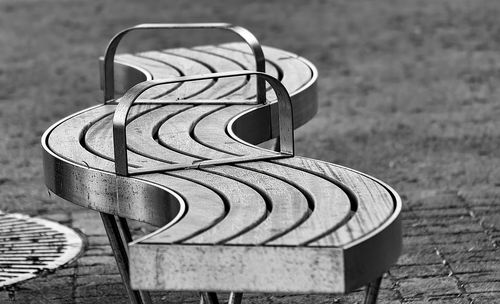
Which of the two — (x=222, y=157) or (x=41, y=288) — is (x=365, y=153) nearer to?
(x=41, y=288)

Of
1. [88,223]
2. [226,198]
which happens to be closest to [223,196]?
[226,198]

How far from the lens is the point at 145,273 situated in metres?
2.69

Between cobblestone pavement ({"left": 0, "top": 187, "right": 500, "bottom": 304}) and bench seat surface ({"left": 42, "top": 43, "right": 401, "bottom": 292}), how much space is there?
80 centimetres

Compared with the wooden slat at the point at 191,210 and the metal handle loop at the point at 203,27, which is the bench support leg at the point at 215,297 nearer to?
the wooden slat at the point at 191,210

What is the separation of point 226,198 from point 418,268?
83.4 inches

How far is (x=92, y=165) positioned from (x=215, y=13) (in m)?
9.51

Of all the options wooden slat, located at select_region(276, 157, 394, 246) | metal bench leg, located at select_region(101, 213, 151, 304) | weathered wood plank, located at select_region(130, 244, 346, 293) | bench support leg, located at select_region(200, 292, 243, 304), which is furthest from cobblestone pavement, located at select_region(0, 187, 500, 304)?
weathered wood plank, located at select_region(130, 244, 346, 293)

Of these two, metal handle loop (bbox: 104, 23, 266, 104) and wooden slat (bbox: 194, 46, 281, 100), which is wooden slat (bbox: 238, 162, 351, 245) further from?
wooden slat (bbox: 194, 46, 281, 100)

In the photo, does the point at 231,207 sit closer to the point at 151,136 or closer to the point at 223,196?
the point at 223,196

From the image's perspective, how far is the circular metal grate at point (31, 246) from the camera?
5.16m

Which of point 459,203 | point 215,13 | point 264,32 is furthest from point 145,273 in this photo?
point 215,13

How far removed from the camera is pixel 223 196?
10.5ft

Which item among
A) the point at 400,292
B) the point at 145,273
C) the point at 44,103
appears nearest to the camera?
the point at 145,273

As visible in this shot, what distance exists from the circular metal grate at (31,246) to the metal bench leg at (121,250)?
1.11 metres
